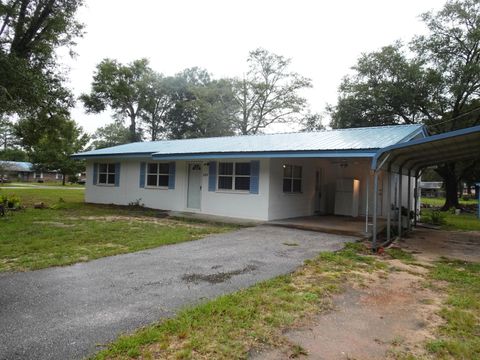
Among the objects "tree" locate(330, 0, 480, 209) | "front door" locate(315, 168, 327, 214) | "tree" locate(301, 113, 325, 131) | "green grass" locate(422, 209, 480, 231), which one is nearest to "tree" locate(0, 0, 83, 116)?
"front door" locate(315, 168, 327, 214)

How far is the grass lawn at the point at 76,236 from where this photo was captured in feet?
20.1

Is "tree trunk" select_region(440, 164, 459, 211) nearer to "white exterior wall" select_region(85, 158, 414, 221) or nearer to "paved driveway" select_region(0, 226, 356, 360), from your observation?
"white exterior wall" select_region(85, 158, 414, 221)

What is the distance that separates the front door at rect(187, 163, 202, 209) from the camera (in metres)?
13.8

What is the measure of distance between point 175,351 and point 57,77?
16.3m

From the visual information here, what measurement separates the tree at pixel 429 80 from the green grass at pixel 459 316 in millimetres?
17846

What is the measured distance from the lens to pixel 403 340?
129 inches

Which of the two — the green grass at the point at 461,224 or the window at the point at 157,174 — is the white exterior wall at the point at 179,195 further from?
the green grass at the point at 461,224

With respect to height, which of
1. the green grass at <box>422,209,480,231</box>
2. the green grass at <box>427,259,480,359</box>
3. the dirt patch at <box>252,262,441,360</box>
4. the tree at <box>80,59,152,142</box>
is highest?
the tree at <box>80,59,152,142</box>

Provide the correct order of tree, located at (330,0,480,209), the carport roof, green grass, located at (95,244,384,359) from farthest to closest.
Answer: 1. tree, located at (330,0,480,209)
2. the carport roof
3. green grass, located at (95,244,384,359)

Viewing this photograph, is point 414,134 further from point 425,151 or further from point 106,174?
point 106,174

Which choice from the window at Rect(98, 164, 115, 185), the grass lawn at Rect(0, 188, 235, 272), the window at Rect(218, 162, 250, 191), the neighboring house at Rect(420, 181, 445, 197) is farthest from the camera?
the neighboring house at Rect(420, 181, 445, 197)

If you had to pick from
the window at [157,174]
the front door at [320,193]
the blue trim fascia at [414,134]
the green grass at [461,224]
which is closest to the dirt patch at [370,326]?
the blue trim fascia at [414,134]

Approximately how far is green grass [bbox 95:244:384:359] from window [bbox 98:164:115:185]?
1377 centimetres

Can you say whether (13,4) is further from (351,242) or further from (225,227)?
(351,242)
